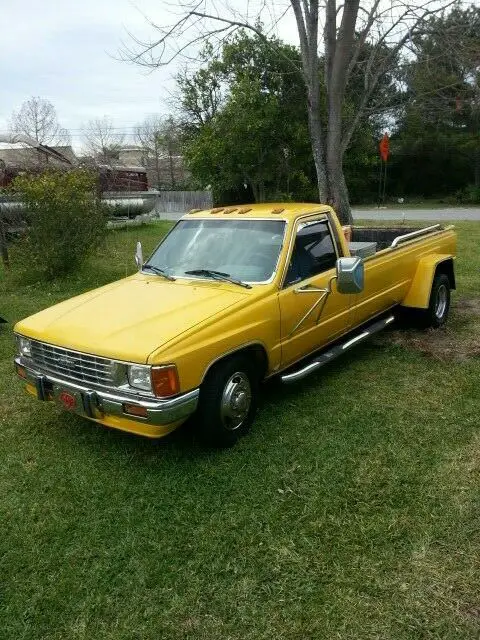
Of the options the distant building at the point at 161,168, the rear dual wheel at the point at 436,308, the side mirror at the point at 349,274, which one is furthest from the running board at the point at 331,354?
the distant building at the point at 161,168

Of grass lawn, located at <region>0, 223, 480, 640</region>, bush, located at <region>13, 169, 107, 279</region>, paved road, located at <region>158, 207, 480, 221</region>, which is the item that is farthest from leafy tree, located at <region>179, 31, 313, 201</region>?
grass lawn, located at <region>0, 223, 480, 640</region>

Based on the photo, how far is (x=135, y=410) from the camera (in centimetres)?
340

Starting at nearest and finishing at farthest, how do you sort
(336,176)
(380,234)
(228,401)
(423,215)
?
(228,401) → (380,234) → (336,176) → (423,215)

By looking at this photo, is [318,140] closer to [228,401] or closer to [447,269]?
[447,269]

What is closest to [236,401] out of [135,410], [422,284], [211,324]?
[211,324]

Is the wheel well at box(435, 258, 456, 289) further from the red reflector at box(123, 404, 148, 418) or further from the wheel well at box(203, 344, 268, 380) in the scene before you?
the red reflector at box(123, 404, 148, 418)

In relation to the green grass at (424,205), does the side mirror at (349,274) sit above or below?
above

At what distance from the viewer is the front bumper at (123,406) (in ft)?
11.0

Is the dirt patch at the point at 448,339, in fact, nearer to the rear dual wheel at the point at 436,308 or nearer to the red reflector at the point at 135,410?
the rear dual wheel at the point at 436,308

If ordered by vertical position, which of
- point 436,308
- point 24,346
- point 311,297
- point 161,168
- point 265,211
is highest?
point 161,168

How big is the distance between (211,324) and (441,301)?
4.15 meters

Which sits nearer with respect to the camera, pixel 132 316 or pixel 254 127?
pixel 132 316

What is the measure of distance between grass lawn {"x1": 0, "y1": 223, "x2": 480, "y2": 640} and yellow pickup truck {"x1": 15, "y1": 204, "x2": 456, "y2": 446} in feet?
1.31

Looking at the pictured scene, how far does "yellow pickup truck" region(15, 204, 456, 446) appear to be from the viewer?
3451 mm
